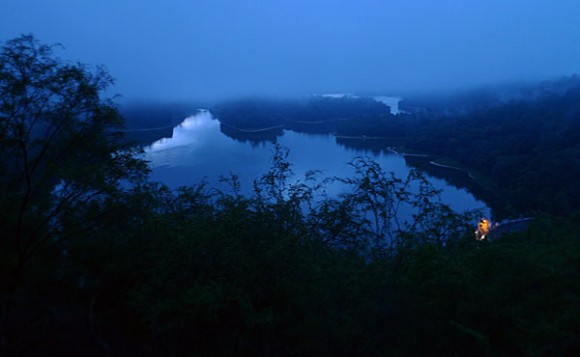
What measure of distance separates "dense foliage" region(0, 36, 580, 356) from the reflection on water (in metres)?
6.12

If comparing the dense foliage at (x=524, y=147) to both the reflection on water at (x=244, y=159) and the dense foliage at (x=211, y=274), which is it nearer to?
the reflection on water at (x=244, y=159)

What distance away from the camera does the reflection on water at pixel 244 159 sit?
14367 mm

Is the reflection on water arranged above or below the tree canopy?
below

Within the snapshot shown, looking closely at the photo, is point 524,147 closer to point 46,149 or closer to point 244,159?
point 244,159

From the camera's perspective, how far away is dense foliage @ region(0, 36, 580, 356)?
2.08 meters

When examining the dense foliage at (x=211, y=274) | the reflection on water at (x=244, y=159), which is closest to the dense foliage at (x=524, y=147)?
the reflection on water at (x=244, y=159)

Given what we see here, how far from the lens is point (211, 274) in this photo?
2299 mm

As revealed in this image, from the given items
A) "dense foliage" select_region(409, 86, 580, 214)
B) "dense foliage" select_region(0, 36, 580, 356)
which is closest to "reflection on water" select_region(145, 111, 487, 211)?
"dense foliage" select_region(409, 86, 580, 214)

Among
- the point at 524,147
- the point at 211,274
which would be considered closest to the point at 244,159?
the point at 524,147

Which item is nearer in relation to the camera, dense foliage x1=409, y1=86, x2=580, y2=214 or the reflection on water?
dense foliage x1=409, y1=86, x2=580, y2=214

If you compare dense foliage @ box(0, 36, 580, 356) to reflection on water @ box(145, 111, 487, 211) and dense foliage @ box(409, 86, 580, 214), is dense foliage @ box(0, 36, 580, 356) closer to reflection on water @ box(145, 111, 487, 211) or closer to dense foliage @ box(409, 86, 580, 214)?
reflection on water @ box(145, 111, 487, 211)

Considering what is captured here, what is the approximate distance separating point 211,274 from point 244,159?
15.5 meters

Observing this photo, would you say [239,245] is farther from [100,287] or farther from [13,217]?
[13,217]

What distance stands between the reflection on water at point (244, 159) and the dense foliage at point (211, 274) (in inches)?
241
